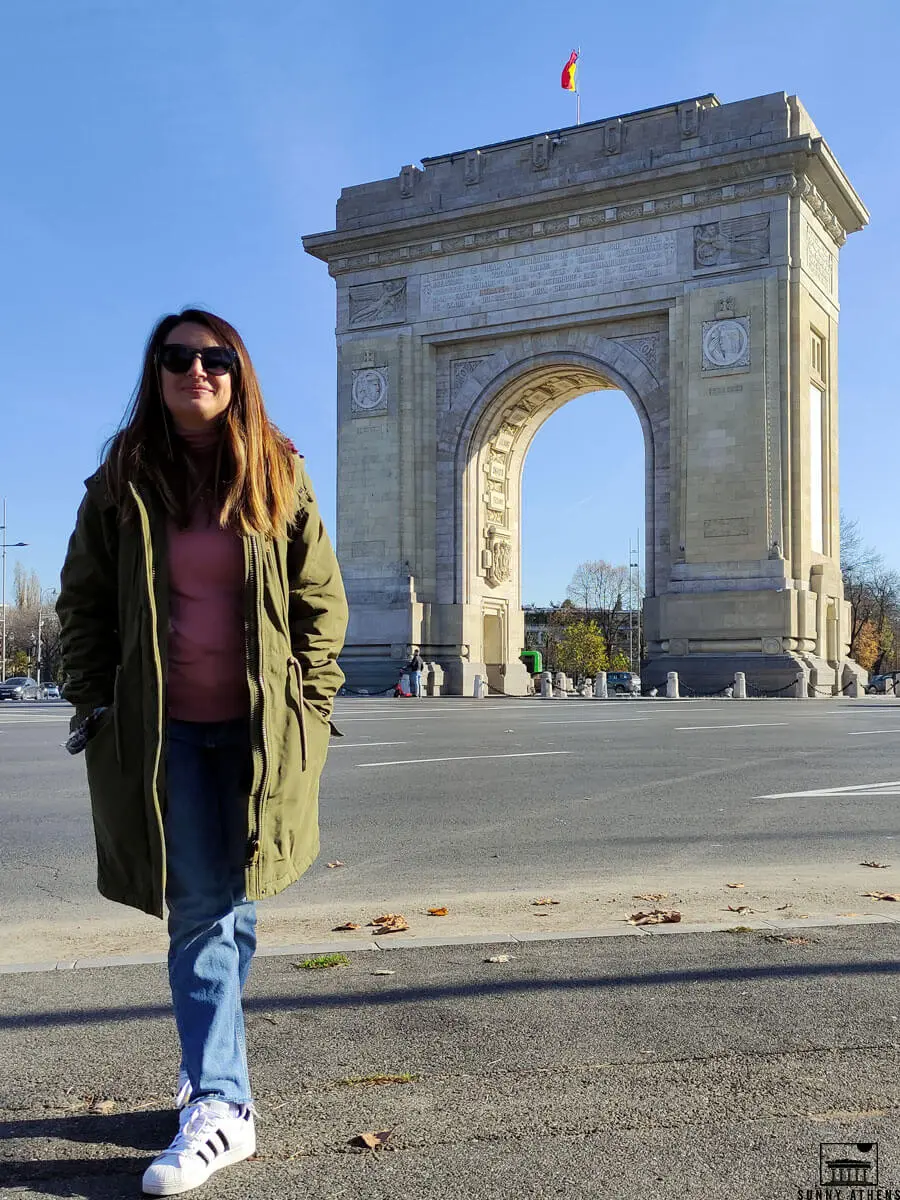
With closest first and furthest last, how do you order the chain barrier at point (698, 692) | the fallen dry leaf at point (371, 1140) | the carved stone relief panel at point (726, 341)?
the fallen dry leaf at point (371, 1140) → the chain barrier at point (698, 692) → the carved stone relief panel at point (726, 341)

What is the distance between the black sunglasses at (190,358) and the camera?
10.3 feet

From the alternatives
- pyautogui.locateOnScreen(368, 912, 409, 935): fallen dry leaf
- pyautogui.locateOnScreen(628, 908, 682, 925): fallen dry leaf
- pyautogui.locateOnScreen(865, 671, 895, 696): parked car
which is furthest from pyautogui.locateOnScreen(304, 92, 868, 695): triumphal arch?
pyautogui.locateOnScreen(368, 912, 409, 935): fallen dry leaf

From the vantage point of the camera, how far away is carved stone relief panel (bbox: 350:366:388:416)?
45.6m

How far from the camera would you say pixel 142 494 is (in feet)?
10.1

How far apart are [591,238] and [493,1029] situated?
4104cm

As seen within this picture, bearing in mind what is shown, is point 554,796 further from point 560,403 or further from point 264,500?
point 560,403

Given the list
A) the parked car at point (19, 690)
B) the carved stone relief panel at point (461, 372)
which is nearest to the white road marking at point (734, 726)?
the carved stone relief panel at point (461, 372)

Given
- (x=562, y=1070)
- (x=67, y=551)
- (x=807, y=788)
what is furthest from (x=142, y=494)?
(x=807, y=788)

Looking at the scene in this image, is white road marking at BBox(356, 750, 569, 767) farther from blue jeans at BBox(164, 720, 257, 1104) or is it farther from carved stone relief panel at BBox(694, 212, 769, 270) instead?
carved stone relief panel at BBox(694, 212, 769, 270)

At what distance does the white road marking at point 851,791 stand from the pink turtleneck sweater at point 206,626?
303 inches

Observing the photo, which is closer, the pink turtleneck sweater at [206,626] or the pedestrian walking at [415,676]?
the pink turtleneck sweater at [206,626]

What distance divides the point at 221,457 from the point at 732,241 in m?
39.4

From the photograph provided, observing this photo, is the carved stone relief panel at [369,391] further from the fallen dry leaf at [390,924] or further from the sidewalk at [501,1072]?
the sidewalk at [501,1072]

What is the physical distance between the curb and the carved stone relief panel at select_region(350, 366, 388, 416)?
4123 centimetres
